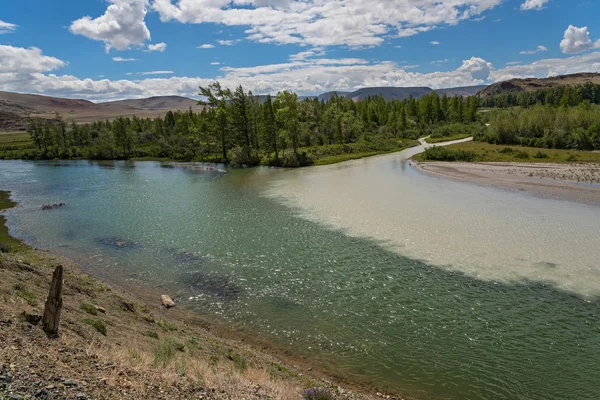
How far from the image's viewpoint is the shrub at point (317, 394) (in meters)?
10.3

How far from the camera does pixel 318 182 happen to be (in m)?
54.2

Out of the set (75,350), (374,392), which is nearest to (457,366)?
(374,392)

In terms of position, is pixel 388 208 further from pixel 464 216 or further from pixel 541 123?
pixel 541 123

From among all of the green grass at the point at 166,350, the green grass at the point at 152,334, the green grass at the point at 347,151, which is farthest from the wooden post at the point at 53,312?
the green grass at the point at 347,151

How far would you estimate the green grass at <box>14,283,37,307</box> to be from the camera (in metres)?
12.6

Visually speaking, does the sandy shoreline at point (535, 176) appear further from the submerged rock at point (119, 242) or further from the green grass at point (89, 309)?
the green grass at point (89, 309)

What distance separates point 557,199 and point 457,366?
1303 inches

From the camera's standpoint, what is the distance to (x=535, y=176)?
168ft

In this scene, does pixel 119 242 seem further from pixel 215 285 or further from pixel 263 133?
pixel 263 133

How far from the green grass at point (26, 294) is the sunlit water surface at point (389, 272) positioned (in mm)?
7317

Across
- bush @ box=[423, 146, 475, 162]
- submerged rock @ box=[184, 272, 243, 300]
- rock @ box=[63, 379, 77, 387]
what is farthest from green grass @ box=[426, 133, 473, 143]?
rock @ box=[63, 379, 77, 387]

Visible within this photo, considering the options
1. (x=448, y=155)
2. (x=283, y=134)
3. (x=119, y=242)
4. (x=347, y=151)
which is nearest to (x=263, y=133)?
(x=283, y=134)

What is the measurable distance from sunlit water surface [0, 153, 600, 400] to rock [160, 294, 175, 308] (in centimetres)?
66

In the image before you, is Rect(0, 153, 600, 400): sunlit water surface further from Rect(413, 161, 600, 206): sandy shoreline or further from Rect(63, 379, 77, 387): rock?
Rect(63, 379, 77, 387): rock
